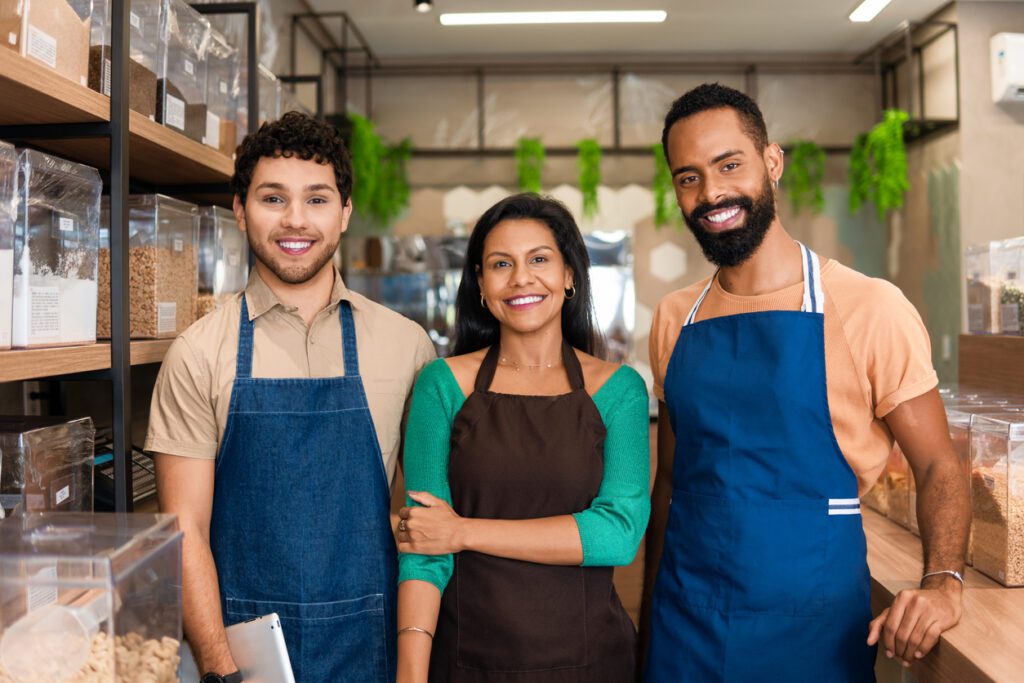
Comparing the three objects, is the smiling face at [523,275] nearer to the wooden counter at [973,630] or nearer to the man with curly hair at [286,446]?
the man with curly hair at [286,446]

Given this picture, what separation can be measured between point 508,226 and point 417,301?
12.1 feet

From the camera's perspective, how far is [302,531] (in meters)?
1.47

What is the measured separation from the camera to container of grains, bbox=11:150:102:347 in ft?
3.90

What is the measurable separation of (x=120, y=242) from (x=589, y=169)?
448 centimetres

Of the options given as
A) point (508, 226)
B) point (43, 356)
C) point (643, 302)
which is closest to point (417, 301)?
point (643, 302)

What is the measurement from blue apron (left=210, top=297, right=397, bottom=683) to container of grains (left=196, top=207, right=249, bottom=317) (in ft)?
1.45

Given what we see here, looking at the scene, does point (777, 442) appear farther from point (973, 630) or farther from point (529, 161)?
point (529, 161)

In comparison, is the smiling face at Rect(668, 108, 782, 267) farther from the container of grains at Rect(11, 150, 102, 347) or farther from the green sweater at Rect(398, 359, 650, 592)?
the container of grains at Rect(11, 150, 102, 347)

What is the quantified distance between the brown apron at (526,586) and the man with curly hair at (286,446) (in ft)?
0.50

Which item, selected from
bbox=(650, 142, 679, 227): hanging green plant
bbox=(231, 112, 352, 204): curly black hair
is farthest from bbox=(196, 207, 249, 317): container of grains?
bbox=(650, 142, 679, 227): hanging green plant

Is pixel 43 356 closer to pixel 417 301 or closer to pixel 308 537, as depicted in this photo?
pixel 308 537

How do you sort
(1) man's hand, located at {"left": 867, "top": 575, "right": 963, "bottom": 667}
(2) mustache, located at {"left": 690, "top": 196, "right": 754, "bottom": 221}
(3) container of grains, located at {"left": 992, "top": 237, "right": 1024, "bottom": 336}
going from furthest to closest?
(3) container of grains, located at {"left": 992, "top": 237, "right": 1024, "bottom": 336}
(2) mustache, located at {"left": 690, "top": 196, "right": 754, "bottom": 221}
(1) man's hand, located at {"left": 867, "top": 575, "right": 963, "bottom": 667}

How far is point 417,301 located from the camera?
5.23 m

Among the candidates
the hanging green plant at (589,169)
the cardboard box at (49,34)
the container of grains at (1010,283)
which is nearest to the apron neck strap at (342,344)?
the cardboard box at (49,34)
